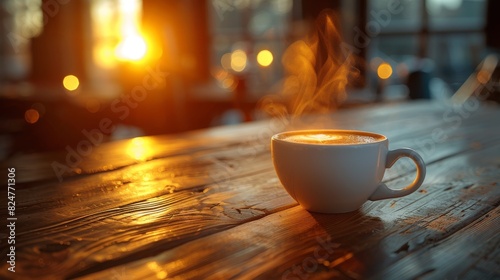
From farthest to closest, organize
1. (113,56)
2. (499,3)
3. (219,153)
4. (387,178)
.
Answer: (113,56) → (499,3) → (219,153) → (387,178)

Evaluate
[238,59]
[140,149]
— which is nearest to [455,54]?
[238,59]

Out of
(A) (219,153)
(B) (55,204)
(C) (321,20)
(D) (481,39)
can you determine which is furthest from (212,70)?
(B) (55,204)

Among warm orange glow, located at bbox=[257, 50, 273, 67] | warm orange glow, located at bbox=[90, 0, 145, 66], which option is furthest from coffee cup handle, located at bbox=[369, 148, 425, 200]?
warm orange glow, located at bbox=[90, 0, 145, 66]

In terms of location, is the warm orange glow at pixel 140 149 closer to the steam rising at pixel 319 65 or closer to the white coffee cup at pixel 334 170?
the white coffee cup at pixel 334 170

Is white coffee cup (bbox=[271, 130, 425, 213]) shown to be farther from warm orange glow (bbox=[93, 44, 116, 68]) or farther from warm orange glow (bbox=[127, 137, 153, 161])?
warm orange glow (bbox=[93, 44, 116, 68])

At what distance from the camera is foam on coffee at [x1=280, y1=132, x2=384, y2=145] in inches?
21.7

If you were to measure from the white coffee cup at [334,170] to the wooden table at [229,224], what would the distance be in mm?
19

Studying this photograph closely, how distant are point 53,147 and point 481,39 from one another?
387 cm

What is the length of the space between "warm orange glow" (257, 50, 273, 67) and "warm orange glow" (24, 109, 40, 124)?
2.59m

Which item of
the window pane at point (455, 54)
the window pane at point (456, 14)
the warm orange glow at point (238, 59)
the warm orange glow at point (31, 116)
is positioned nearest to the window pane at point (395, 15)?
the window pane at point (456, 14)

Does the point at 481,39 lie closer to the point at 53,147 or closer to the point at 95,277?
the point at 53,147

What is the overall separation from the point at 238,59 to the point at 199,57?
568mm

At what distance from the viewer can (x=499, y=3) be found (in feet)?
13.8

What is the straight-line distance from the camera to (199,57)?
6141mm
